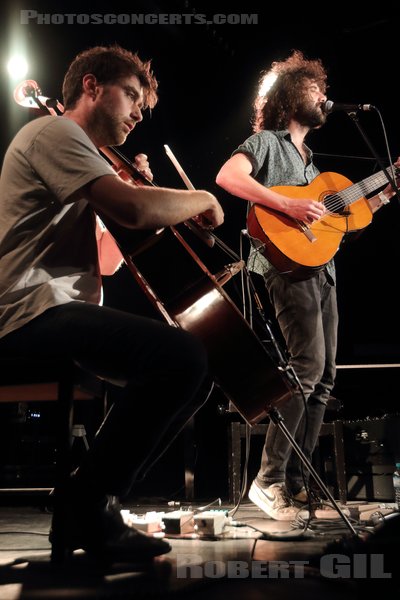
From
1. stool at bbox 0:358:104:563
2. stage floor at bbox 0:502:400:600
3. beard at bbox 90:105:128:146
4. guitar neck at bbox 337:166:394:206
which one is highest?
guitar neck at bbox 337:166:394:206

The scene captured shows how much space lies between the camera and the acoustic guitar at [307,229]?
108 inches

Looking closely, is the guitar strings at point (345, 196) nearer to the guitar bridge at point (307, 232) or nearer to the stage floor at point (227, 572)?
the guitar bridge at point (307, 232)

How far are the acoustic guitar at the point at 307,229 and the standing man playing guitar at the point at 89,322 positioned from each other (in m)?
1.07

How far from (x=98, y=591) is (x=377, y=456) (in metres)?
3.46

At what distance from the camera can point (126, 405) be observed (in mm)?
1577

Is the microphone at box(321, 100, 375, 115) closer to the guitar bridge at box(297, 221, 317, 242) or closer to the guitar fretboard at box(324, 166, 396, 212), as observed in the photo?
the guitar fretboard at box(324, 166, 396, 212)

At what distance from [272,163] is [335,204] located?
0.41 meters

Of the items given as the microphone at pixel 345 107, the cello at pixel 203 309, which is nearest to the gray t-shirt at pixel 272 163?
the microphone at pixel 345 107

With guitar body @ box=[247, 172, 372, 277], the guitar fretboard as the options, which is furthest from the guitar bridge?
the guitar fretboard

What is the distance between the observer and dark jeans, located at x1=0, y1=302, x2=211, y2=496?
154 centimetres

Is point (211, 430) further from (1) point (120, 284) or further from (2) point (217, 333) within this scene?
(2) point (217, 333)

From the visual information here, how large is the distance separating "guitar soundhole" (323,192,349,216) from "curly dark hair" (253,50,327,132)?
0.54 meters

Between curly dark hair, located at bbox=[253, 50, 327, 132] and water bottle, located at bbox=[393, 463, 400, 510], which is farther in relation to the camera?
water bottle, located at bbox=[393, 463, 400, 510]

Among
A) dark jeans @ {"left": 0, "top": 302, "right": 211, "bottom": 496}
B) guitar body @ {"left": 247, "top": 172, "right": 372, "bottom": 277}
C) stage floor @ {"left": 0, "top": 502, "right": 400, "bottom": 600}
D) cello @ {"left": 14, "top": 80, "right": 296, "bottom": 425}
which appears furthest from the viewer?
guitar body @ {"left": 247, "top": 172, "right": 372, "bottom": 277}
